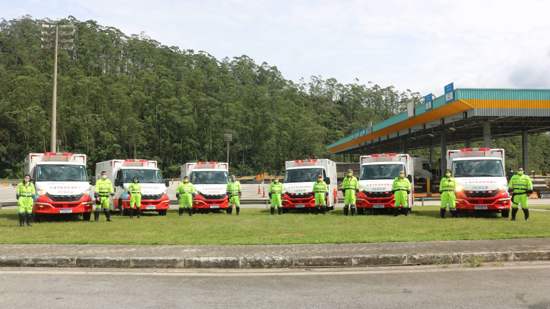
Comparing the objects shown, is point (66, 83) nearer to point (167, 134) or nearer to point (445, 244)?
point (167, 134)

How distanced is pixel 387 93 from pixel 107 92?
297 feet

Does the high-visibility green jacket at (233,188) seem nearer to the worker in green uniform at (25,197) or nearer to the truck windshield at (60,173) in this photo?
the truck windshield at (60,173)

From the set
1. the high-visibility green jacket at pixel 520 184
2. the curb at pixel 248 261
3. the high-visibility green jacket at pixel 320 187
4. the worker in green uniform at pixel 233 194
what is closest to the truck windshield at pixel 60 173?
the worker in green uniform at pixel 233 194

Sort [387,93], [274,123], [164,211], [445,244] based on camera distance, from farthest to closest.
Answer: [387,93] → [274,123] → [164,211] → [445,244]

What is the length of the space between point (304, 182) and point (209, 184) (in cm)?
419

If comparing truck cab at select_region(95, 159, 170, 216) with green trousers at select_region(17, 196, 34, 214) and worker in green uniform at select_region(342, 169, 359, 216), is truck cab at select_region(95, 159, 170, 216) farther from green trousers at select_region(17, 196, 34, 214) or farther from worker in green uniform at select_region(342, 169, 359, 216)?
worker in green uniform at select_region(342, 169, 359, 216)

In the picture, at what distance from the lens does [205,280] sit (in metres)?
8.27

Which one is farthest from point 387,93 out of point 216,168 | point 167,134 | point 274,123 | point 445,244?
point 445,244

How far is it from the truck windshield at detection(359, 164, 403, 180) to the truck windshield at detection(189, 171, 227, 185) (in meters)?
6.28

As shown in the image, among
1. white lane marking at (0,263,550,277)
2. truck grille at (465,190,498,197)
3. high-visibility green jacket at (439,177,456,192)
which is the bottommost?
white lane marking at (0,263,550,277)

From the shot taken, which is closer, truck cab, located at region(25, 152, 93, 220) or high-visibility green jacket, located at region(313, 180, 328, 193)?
truck cab, located at region(25, 152, 93, 220)

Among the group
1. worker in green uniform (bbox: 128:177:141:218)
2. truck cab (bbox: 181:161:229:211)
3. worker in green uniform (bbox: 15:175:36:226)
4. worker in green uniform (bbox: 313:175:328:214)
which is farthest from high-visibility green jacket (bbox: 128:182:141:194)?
worker in green uniform (bbox: 313:175:328:214)

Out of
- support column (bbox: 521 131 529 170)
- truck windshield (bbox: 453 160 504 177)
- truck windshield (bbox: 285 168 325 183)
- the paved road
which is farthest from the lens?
support column (bbox: 521 131 529 170)

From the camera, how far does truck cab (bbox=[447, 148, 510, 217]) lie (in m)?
18.8
